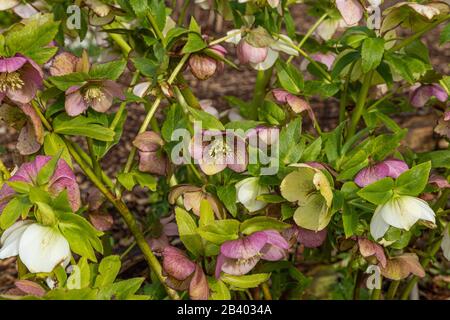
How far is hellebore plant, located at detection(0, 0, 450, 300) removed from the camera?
945 mm

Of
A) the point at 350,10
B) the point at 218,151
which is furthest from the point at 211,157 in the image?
the point at 350,10

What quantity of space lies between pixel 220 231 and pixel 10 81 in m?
0.35

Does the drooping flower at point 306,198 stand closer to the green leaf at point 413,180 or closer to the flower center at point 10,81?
the green leaf at point 413,180

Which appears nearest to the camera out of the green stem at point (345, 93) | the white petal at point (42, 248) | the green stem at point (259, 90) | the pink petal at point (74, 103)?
the white petal at point (42, 248)

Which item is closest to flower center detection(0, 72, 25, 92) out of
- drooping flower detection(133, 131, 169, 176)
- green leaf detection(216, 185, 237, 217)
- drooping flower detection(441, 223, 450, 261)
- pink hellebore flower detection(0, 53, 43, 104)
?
pink hellebore flower detection(0, 53, 43, 104)

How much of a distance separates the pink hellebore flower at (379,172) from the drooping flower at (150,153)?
0.31 meters

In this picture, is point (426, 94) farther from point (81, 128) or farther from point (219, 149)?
point (81, 128)

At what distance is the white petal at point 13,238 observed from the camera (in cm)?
92

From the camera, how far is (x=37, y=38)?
97 cm

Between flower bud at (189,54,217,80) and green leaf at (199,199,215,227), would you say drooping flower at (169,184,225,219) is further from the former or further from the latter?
flower bud at (189,54,217,80)

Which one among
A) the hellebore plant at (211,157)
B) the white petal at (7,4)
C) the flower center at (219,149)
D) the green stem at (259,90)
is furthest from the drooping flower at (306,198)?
the white petal at (7,4)

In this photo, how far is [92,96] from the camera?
3.42 ft

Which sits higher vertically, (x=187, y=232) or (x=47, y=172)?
(x=47, y=172)
